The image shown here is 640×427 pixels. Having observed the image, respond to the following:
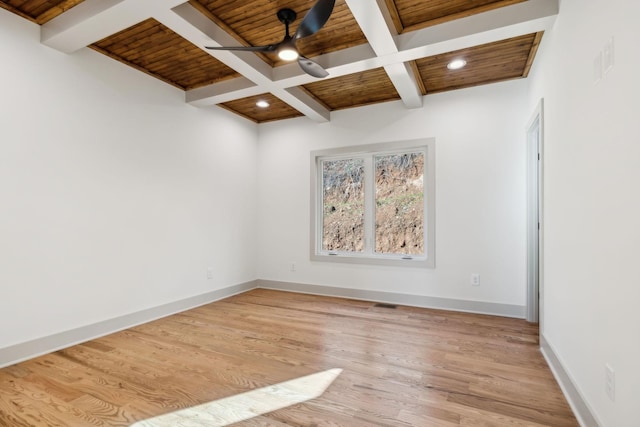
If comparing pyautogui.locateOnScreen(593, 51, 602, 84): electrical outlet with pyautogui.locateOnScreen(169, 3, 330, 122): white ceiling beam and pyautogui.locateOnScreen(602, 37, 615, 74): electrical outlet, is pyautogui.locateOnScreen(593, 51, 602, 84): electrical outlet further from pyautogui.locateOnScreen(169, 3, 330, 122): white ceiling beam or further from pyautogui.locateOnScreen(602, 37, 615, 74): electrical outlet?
pyautogui.locateOnScreen(169, 3, 330, 122): white ceiling beam

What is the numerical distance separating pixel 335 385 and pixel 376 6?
262cm

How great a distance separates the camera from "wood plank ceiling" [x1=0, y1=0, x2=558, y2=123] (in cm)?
239

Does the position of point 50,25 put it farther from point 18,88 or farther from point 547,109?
point 547,109

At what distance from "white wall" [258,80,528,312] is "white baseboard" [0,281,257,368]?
5.69ft

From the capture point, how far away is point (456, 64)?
325 centimetres

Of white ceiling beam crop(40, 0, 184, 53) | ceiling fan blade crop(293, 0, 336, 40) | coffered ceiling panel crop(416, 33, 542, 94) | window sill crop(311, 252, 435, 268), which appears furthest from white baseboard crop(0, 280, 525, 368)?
ceiling fan blade crop(293, 0, 336, 40)

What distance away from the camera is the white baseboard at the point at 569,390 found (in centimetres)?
165

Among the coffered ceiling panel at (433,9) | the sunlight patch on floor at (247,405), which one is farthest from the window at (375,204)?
the sunlight patch on floor at (247,405)

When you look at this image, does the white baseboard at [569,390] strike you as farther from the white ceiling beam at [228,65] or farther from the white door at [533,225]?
the white ceiling beam at [228,65]

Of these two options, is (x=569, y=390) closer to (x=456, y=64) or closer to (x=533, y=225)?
(x=533, y=225)

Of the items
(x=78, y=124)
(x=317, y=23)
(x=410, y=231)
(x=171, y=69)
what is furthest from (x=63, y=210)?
(x=410, y=231)

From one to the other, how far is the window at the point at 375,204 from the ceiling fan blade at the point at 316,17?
2383mm

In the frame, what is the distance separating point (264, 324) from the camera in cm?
341

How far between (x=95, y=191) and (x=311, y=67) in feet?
7.72
